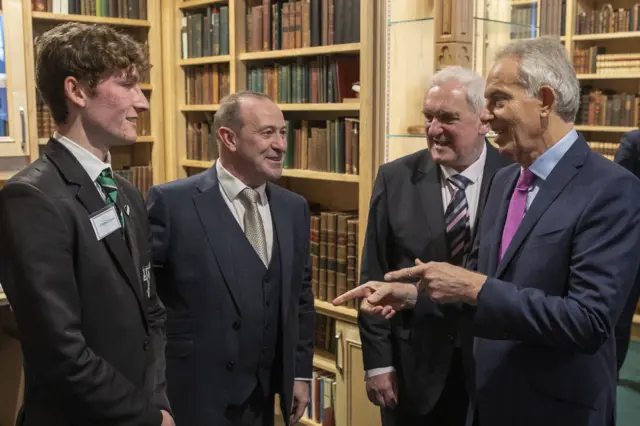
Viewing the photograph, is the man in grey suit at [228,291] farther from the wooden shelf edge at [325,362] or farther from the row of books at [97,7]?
the row of books at [97,7]

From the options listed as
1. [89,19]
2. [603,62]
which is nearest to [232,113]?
[89,19]

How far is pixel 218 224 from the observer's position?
6.93ft

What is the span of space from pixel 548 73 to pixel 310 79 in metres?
2.19

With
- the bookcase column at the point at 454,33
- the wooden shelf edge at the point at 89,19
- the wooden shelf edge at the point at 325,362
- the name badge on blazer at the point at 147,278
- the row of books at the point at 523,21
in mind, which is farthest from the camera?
the wooden shelf edge at the point at 89,19

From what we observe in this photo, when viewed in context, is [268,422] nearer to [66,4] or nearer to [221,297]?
[221,297]

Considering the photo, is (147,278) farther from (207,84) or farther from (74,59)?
(207,84)

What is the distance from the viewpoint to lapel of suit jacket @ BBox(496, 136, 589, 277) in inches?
58.8

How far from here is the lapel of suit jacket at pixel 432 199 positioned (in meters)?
2.07

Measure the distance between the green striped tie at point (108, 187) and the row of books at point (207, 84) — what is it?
257cm

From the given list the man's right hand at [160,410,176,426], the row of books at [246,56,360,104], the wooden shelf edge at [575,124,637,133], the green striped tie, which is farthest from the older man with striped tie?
the wooden shelf edge at [575,124,637,133]

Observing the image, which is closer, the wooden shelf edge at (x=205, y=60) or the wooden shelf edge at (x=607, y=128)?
the wooden shelf edge at (x=205, y=60)

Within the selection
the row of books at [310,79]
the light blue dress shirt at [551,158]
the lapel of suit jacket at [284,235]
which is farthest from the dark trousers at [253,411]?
the row of books at [310,79]

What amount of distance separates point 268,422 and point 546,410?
101 cm

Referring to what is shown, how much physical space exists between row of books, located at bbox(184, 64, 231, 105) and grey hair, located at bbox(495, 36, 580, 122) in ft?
8.98
